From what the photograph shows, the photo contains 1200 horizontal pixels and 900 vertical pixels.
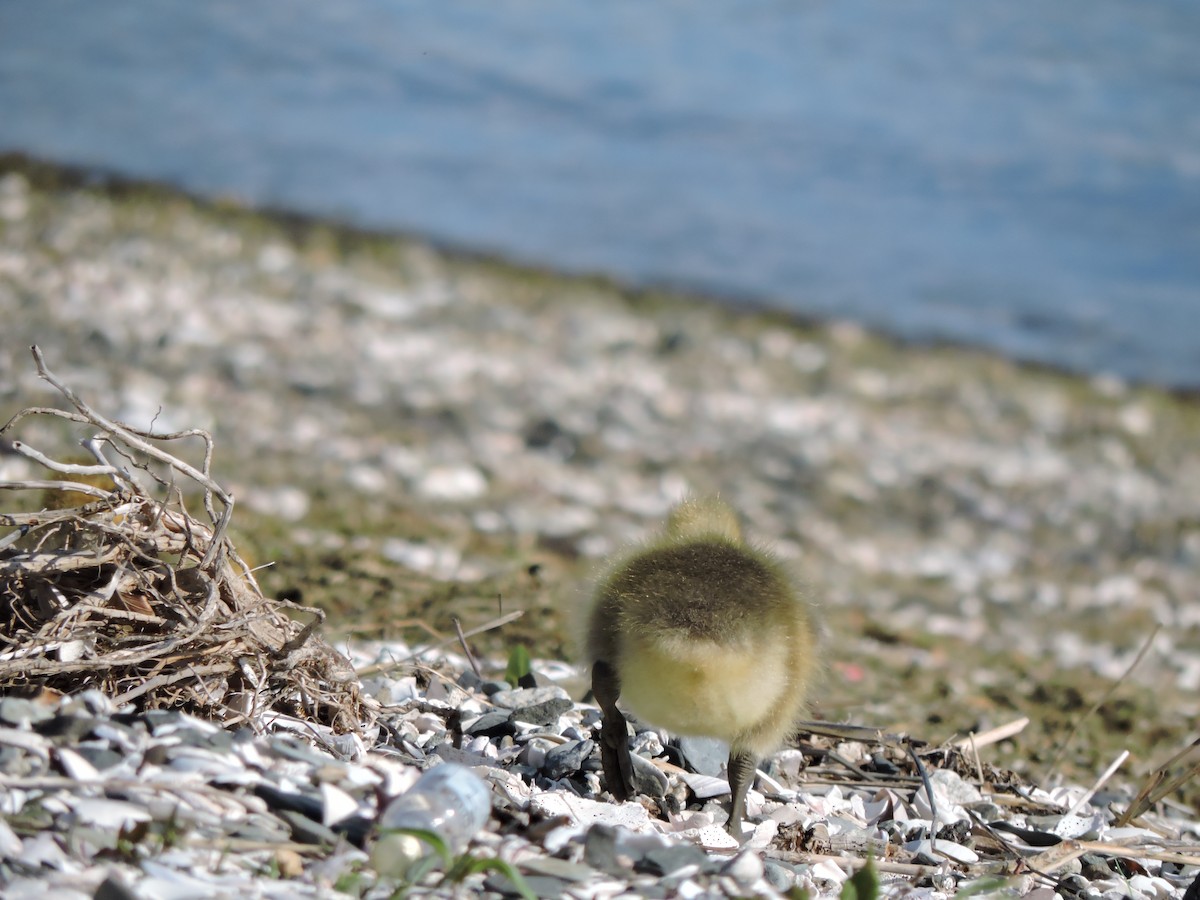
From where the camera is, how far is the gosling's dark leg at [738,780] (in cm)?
292

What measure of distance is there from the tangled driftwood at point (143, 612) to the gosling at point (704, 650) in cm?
63

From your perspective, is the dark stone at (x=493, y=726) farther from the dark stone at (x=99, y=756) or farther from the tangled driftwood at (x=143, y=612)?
the dark stone at (x=99, y=756)

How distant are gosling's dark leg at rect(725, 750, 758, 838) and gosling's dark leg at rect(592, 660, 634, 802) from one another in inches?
9.4

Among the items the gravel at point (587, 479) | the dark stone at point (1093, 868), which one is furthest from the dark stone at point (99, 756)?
the dark stone at point (1093, 868)

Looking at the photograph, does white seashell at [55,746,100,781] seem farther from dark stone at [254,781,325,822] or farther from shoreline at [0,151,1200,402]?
shoreline at [0,151,1200,402]

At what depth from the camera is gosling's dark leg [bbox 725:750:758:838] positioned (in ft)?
9.57

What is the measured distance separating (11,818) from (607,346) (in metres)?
8.21

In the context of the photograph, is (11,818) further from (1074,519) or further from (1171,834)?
(1074,519)

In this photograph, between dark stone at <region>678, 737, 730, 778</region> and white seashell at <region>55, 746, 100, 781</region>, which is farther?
dark stone at <region>678, 737, 730, 778</region>

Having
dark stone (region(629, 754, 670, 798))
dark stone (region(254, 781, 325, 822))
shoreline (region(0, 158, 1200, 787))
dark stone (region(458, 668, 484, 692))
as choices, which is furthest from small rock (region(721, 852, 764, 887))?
dark stone (region(458, 668, 484, 692))

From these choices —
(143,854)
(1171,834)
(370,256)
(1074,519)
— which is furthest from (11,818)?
(370,256)

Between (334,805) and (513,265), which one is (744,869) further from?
(513,265)

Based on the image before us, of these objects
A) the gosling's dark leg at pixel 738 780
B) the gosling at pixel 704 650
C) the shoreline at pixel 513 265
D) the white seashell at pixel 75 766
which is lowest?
the gosling's dark leg at pixel 738 780

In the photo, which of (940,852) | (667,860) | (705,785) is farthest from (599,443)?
(667,860)
